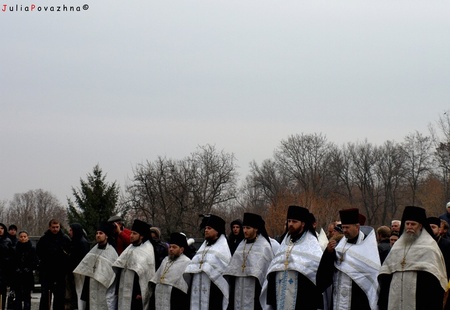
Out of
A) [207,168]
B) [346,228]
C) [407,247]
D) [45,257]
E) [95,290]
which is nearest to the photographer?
[407,247]

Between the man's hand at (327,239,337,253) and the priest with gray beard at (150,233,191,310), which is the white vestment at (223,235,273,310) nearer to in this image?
the priest with gray beard at (150,233,191,310)

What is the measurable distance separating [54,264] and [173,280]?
496cm

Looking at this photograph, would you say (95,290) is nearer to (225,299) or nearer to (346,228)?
(225,299)

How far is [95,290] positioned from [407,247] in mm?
6569

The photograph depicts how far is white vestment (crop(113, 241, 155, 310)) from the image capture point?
1497cm

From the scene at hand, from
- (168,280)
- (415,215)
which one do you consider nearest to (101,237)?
(168,280)

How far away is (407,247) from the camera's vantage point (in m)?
11.1

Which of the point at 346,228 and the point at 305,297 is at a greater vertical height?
the point at 346,228

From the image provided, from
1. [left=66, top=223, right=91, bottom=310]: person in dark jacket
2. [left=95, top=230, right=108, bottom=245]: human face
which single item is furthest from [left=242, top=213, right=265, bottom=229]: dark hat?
[left=66, top=223, right=91, bottom=310]: person in dark jacket

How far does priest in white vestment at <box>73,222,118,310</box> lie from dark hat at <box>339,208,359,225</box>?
200 inches

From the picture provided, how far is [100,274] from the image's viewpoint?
619 inches

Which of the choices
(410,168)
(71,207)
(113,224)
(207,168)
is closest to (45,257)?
(113,224)

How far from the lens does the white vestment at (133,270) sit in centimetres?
1497

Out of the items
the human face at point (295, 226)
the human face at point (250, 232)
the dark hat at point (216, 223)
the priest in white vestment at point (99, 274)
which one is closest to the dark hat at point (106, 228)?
the priest in white vestment at point (99, 274)
